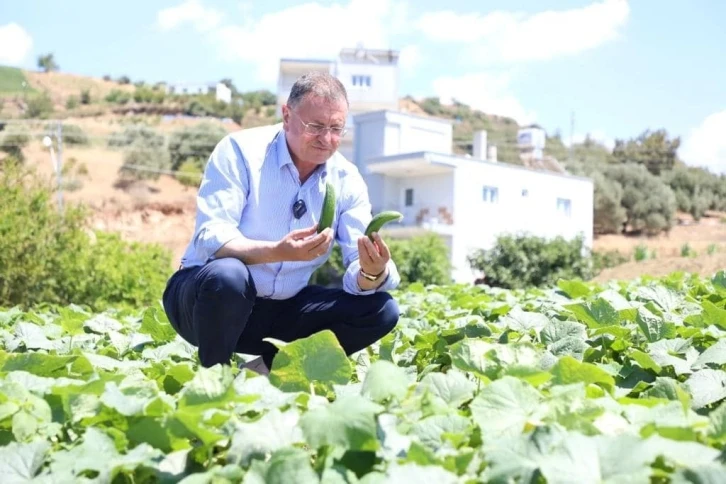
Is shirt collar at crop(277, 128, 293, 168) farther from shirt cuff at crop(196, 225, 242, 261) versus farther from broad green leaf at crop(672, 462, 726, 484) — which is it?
broad green leaf at crop(672, 462, 726, 484)

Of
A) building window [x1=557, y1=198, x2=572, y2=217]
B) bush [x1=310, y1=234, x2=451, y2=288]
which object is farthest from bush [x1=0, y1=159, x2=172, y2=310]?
building window [x1=557, y1=198, x2=572, y2=217]

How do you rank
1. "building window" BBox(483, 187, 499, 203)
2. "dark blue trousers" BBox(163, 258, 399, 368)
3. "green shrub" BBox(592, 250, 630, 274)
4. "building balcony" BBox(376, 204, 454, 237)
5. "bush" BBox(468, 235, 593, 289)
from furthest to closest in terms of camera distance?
"building window" BBox(483, 187, 499, 203) → "green shrub" BBox(592, 250, 630, 274) → "building balcony" BBox(376, 204, 454, 237) → "bush" BBox(468, 235, 593, 289) → "dark blue trousers" BBox(163, 258, 399, 368)

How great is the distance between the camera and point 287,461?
4.68 ft

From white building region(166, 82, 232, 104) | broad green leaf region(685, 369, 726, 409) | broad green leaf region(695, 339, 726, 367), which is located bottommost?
broad green leaf region(685, 369, 726, 409)

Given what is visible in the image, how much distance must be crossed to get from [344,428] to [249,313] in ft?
6.42

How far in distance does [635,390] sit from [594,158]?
63524 mm

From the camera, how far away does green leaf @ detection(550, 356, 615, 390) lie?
6.48ft

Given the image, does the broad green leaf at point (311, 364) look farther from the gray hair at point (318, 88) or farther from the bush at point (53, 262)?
the bush at point (53, 262)

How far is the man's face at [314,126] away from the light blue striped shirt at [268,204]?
0.10 m

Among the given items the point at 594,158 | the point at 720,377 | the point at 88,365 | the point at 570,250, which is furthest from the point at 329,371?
the point at 594,158

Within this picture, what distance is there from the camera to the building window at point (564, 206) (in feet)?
129

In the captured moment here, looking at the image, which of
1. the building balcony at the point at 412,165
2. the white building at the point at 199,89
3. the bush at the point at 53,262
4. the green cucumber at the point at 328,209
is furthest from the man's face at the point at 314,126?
the white building at the point at 199,89

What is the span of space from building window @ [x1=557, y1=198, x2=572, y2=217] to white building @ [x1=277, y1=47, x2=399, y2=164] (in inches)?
516

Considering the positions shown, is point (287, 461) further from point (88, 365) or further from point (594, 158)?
point (594, 158)
